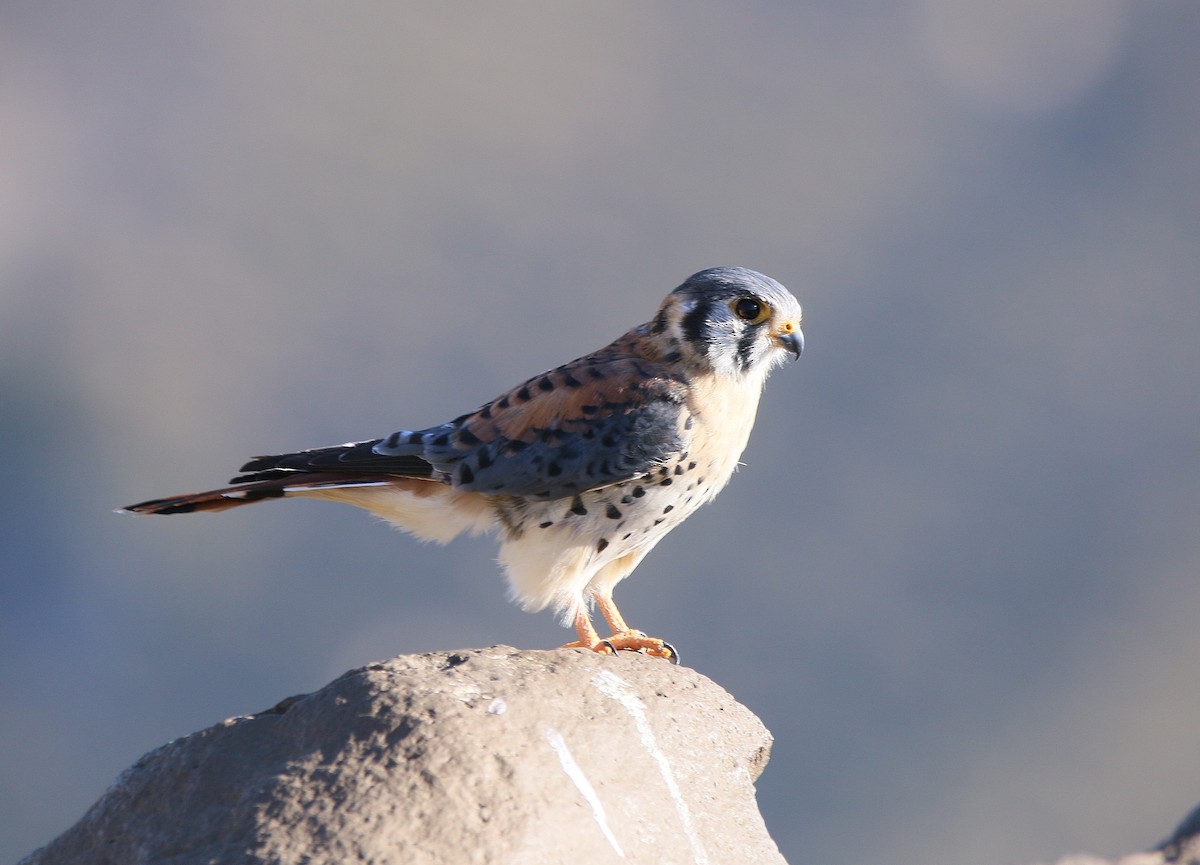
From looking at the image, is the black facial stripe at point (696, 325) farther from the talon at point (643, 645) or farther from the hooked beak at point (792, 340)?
the talon at point (643, 645)

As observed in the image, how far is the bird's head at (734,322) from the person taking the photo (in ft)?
11.0

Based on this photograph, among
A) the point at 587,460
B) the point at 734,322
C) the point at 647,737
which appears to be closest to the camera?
the point at 647,737

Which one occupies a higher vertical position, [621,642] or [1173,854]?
[621,642]

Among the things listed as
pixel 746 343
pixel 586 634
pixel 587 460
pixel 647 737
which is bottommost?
pixel 647 737

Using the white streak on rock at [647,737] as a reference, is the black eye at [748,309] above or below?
above

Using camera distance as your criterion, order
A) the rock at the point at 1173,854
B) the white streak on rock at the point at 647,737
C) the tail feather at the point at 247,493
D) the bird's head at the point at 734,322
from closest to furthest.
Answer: the white streak on rock at the point at 647,737 → the rock at the point at 1173,854 → the tail feather at the point at 247,493 → the bird's head at the point at 734,322

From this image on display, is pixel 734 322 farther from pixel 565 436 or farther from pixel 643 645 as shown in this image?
pixel 643 645

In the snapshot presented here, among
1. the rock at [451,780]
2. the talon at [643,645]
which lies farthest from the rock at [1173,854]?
the talon at [643,645]

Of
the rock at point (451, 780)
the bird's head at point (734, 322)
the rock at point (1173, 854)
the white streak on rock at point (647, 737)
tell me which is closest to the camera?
the rock at point (451, 780)

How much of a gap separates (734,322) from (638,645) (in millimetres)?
943

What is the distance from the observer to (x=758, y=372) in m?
3.46

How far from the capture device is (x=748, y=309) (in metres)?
3.37

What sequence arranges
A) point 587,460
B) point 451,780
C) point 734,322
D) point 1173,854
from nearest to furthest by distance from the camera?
point 451,780 → point 1173,854 → point 587,460 → point 734,322

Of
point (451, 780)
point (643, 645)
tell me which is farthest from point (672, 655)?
point (451, 780)
